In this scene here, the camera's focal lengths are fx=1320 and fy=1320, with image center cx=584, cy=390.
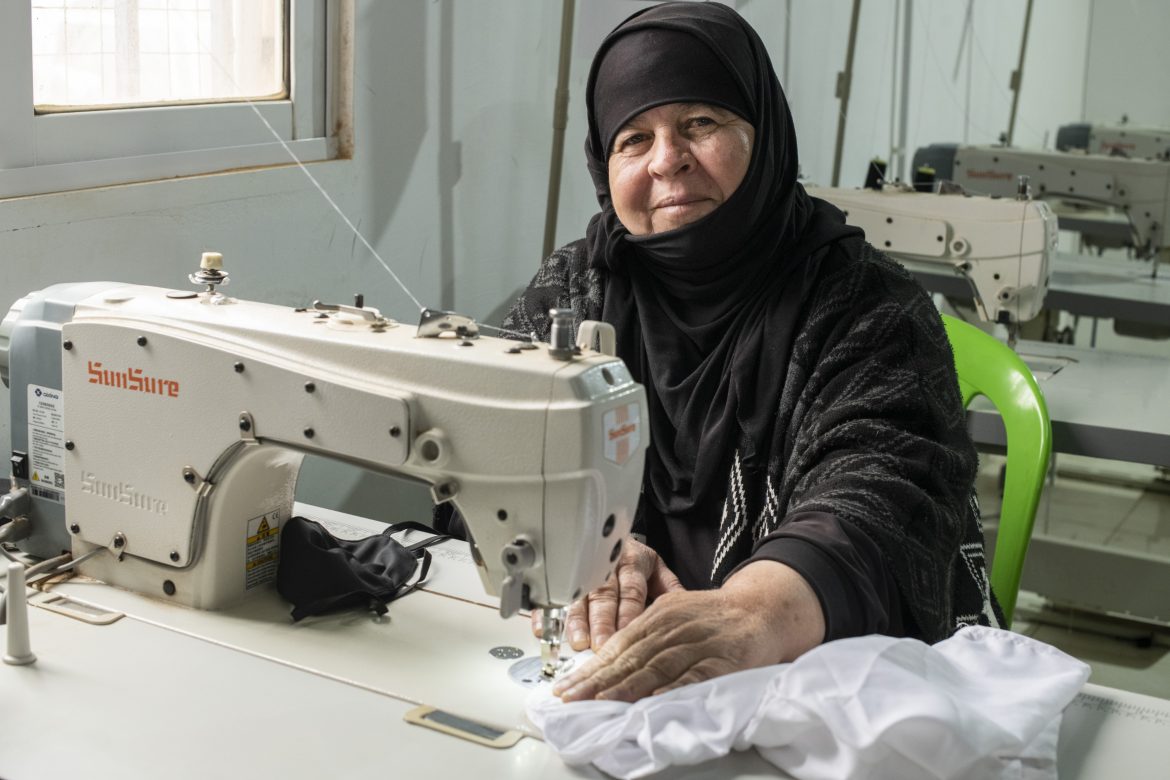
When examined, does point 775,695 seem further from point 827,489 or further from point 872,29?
point 872,29

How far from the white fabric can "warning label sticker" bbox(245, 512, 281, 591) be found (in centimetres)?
46

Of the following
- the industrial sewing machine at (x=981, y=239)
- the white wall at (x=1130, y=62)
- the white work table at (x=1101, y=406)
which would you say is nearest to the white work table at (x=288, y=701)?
the white work table at (x=1101, y=406)

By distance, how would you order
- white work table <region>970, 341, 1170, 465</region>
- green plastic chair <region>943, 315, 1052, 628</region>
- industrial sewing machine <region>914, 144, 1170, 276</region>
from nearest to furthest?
green plastic chair <region>943, 315, 1052, 628</region>, white work table <region>970, 341, 1170, 465</region>, industrial sewing machine <region>914, 144, 1170, 276</region>

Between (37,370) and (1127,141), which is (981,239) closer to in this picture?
(37,370)

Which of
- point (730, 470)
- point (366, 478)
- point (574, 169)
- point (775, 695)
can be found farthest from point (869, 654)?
point (574, 169)

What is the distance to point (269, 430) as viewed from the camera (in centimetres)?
140

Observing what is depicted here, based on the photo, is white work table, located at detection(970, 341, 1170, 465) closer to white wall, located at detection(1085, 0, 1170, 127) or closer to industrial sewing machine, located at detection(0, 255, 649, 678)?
industrial sewing machine, located at detection(0, 255, 649, 678)

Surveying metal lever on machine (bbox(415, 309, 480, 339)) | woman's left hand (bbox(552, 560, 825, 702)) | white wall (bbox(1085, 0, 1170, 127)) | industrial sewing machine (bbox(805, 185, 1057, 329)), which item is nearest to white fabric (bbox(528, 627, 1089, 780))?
woman's left hand (bbox(552, 560, 825, 702))

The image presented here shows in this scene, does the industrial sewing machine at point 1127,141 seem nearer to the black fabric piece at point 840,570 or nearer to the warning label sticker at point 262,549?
the black fabric piece at point 840,570

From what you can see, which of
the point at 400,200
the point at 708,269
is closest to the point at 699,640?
the point at 708,269

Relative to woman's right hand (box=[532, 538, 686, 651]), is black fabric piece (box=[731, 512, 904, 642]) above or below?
above

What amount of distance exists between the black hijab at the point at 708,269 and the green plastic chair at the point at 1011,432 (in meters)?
0.43

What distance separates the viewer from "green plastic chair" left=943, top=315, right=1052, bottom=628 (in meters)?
2.11

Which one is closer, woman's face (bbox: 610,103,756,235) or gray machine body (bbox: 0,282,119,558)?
gray machine body (bbox: 0,282,119,558)
